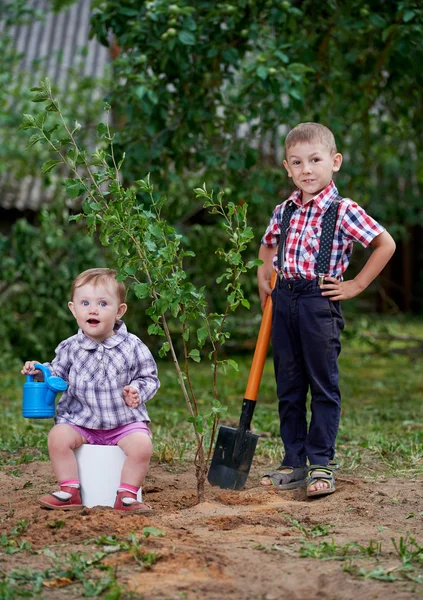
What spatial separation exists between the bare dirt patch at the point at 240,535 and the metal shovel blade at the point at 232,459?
0.28 feet

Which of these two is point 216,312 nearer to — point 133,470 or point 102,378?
point 102,378

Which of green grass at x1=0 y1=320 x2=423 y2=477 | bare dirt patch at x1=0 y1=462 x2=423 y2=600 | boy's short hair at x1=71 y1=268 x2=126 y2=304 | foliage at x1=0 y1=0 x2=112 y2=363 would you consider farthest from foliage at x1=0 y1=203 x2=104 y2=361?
boy's short hair at x1=71 y1=268 x2=126 y2=304

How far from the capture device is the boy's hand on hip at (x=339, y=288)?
3.54 meters

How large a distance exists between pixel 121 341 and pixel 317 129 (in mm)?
1163

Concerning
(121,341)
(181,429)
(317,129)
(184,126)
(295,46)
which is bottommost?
(181,429)

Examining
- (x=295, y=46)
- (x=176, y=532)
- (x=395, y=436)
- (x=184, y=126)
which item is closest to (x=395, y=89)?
(x=295, y=46)

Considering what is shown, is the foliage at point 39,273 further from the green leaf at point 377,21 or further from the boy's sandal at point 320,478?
the boy's sandal at point 320,478

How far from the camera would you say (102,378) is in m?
3.29

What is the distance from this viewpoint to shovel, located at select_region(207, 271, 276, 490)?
3736 mm

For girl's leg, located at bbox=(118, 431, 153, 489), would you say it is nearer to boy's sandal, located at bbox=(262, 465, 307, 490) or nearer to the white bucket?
the white bucket

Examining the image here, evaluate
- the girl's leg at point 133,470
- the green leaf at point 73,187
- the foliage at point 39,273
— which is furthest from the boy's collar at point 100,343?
the foliage at point 39,273

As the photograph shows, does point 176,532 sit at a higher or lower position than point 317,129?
lower

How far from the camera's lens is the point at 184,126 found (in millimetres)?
5633

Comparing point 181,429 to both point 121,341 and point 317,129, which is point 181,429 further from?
point 317,129
